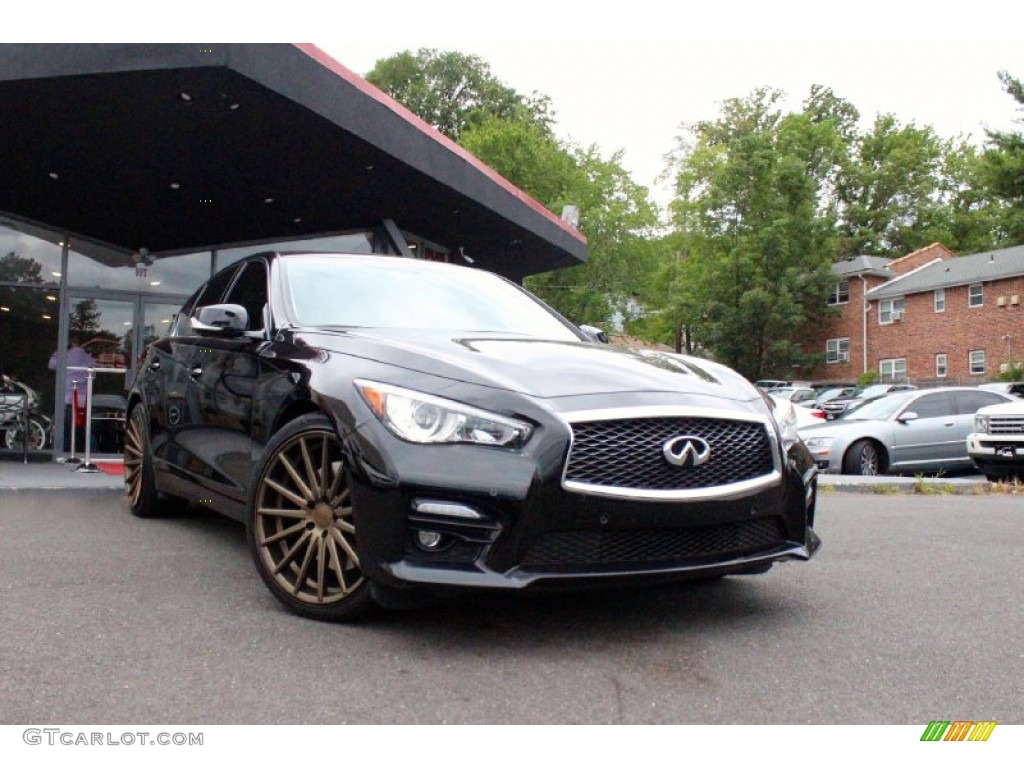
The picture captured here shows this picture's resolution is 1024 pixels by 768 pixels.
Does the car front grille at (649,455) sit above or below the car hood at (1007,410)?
below

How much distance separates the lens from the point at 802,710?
2654 mm

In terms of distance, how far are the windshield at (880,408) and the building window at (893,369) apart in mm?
32724

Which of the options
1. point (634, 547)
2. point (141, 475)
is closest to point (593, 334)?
point (634, 547)

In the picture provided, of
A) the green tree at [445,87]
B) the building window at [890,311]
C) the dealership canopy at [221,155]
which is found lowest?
the dealership canopy at [221,155]

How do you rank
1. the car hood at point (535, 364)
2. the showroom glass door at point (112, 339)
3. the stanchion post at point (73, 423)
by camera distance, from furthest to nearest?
the showroom glass door at point (112, 339) → the stanchion post at point (73, 423) → the car hood at point (535, 364)

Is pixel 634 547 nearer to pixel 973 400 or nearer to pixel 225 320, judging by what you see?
pixel 225 320

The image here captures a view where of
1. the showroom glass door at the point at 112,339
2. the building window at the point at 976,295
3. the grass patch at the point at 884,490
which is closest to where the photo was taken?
the grass patch at the point at 884,490

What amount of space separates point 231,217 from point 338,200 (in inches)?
66.0

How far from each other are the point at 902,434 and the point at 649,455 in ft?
37.9

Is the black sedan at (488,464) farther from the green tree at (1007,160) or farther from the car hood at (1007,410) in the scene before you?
the green tree at (1007,160)

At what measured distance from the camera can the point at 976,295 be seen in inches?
1655

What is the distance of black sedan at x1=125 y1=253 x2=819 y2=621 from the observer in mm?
3047

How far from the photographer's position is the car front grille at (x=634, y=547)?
308 cm

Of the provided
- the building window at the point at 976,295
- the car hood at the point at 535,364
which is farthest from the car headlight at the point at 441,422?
the building window at the point at 976,295
